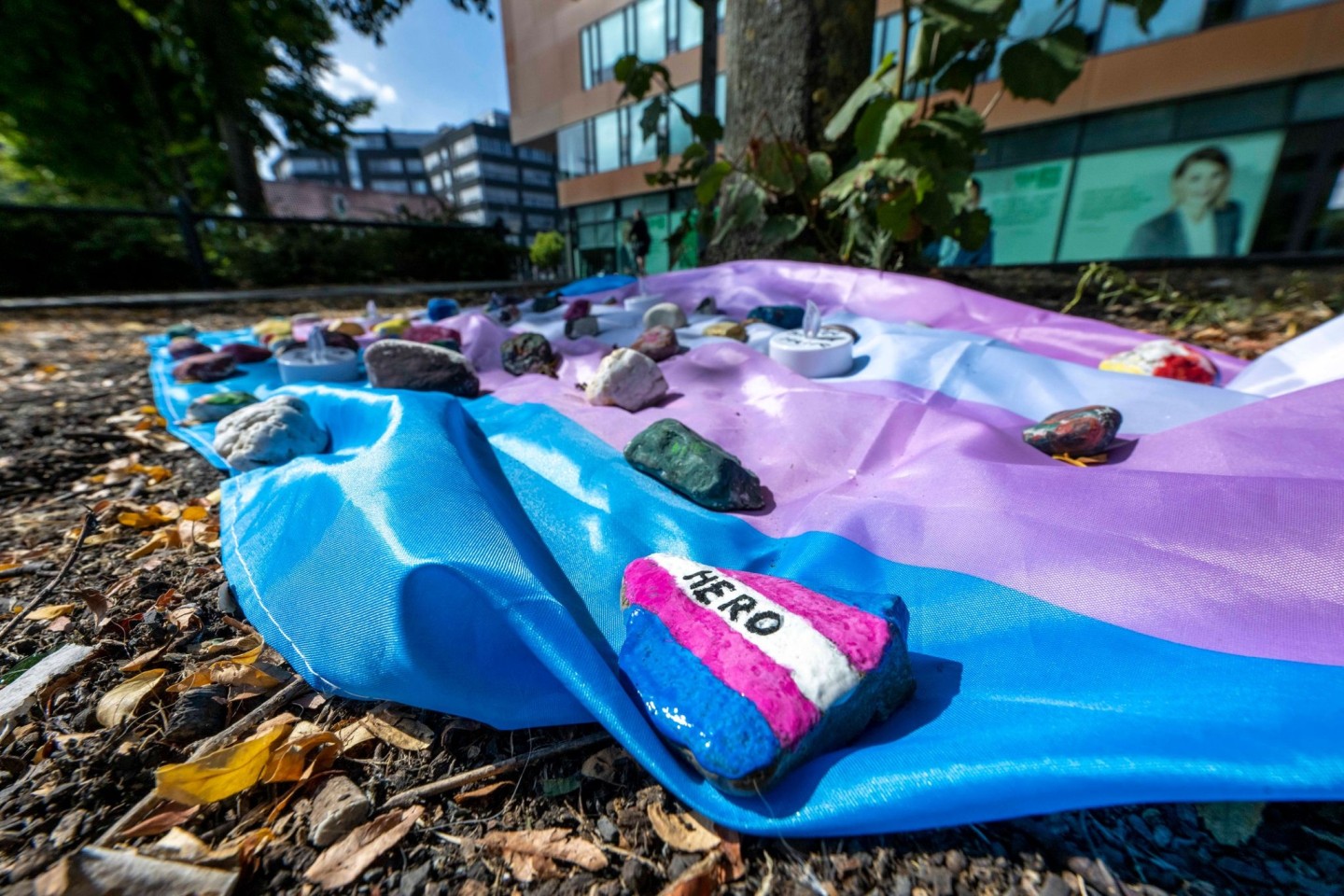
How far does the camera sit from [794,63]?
3406 mm

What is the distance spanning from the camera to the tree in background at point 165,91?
866 cm

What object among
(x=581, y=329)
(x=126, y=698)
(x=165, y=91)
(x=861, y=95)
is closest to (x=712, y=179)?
(x=861, y=95)

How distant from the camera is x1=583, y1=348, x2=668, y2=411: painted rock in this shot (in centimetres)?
164

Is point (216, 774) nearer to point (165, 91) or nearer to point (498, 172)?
point (165, 91)

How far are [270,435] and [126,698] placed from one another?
784 mm

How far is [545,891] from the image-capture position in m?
0.56

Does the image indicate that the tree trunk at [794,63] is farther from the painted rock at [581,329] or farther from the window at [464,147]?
the window at [464,147]

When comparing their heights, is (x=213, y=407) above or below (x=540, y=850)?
above

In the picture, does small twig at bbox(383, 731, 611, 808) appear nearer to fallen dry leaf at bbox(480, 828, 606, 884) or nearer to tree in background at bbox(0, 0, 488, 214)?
fallen dry leaf at bbox(480, 828, 606, 884)

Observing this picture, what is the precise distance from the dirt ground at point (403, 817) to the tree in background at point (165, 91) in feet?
36.6

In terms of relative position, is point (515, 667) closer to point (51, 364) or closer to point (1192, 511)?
point (1192, 511)

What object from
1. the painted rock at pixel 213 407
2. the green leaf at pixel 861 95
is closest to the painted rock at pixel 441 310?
the painted rock at pixel 213 407

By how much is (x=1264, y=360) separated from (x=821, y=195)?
2206mm

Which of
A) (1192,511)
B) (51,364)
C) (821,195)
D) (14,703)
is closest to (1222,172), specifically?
(821,195)
